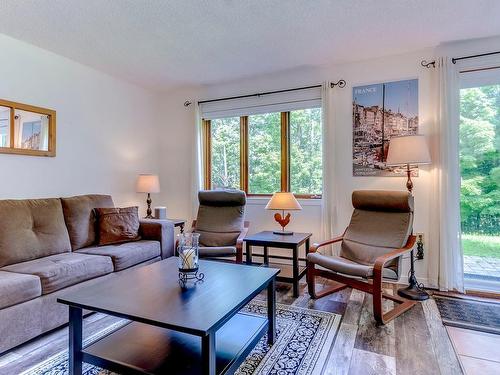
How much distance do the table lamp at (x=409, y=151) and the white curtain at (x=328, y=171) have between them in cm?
75

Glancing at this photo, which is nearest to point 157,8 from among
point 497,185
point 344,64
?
point 344,64

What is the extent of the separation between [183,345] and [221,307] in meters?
0.39

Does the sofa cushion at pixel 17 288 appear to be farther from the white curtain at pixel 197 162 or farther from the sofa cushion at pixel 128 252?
the white curtain at pixel 197 162

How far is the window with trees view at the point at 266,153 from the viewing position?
12.6 feet

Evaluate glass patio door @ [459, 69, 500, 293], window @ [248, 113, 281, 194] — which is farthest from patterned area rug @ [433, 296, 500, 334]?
window @ [248, 113, 281, 194]

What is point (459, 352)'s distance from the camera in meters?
1.96

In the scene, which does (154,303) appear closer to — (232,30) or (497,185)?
(232,30)

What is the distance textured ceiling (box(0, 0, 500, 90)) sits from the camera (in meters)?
2.38

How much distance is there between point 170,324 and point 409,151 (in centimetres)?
256

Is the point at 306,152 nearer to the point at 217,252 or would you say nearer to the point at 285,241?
the point at 285,241

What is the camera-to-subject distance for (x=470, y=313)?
99.4 inches

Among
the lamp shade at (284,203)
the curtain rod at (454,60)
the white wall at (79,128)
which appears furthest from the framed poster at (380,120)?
the white wall at (79,128)

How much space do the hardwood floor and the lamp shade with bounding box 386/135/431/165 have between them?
1310 mm

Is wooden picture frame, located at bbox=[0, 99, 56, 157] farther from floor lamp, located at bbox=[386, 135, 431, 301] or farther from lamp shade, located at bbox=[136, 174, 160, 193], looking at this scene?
floor lamp, located at bbox=[386, 135, 431, 301]
